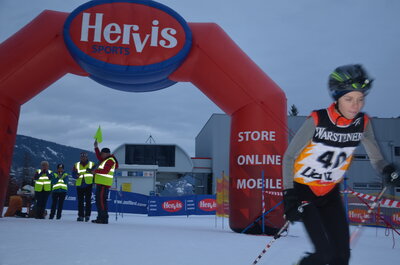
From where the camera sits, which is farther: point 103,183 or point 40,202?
point 40,202

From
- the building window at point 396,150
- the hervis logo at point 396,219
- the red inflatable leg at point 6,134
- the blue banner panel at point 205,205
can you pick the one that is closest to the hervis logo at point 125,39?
the red inflatable leg at point 6,134

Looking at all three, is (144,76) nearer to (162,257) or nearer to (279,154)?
(279,154)

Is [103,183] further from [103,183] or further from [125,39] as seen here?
[125,39]

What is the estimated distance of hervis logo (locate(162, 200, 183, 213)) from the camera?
15852 mm

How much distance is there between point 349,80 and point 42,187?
27.9ft

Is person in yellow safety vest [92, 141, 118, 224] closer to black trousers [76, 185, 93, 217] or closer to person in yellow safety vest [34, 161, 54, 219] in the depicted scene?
black trousers [76, 185, 93, 217]

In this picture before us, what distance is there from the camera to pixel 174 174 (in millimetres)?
28938

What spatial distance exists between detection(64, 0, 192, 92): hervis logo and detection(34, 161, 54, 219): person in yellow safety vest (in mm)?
3270

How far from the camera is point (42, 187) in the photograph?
29.6 ft

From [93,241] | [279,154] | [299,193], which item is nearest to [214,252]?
[93,241]

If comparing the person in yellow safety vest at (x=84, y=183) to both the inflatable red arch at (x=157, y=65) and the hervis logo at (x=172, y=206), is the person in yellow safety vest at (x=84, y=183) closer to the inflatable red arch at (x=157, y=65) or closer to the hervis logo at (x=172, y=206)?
the inflatable red arch at (x=157, y=65)

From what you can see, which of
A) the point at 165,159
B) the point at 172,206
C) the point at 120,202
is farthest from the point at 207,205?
the point at 165,159

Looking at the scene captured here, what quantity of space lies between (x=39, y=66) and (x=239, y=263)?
5968 mm

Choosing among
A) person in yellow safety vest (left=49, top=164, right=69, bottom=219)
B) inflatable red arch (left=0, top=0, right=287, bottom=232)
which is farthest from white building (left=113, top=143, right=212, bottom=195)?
inflatable red arch (left=0, top=0, right=287, bottom=232)
